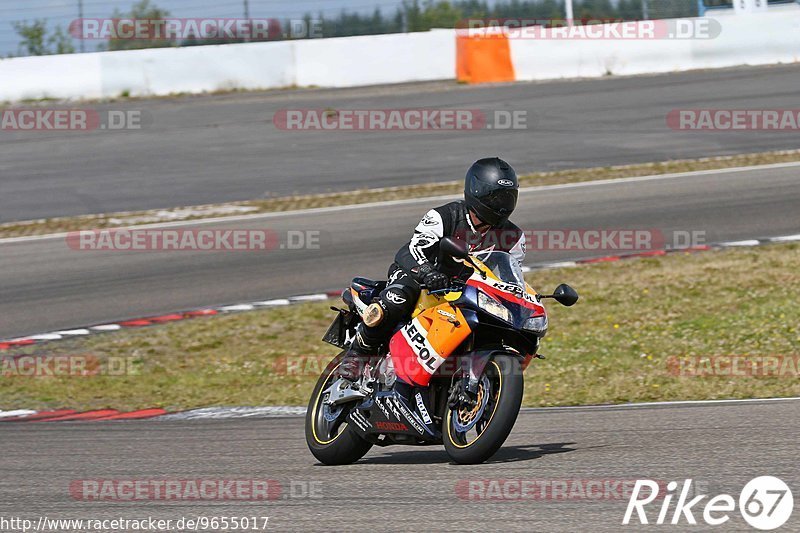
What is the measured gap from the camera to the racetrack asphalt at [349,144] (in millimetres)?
19516

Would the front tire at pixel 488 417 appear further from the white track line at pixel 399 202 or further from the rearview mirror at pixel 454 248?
the white track line at pixel 399 202

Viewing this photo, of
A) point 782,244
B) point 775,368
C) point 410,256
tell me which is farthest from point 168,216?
point 410,256

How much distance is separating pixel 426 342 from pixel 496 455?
780 millimetres

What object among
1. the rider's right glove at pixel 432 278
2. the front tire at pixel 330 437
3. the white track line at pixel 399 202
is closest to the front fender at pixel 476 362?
the rider's right glove at pixel 432 278

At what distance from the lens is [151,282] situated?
1463cm

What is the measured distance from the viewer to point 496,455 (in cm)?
656

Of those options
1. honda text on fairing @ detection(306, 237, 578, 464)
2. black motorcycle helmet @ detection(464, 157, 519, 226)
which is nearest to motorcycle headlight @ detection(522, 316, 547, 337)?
honda text on fairing @ detection(306, 237, 578, 464)

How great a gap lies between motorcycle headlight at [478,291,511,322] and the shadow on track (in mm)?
797

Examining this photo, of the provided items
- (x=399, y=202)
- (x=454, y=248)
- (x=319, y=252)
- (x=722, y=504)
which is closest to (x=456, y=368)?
(x=454, y=248)

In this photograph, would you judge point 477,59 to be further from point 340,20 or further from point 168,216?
point 168,216

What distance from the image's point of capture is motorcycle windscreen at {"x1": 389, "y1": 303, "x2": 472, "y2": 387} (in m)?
6.23

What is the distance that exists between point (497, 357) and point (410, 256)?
0.93m

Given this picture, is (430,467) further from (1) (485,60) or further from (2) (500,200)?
(1) (485,60)

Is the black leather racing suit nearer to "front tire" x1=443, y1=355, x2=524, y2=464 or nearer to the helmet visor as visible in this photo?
the helmet visor
